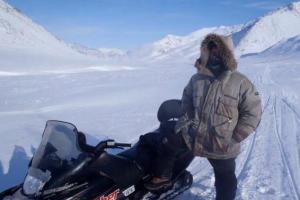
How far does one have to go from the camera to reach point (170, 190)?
13.4ft

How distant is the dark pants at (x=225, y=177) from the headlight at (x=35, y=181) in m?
1.44

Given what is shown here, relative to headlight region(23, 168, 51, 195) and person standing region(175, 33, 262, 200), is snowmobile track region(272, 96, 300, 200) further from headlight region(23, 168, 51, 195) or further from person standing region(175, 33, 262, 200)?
headlight region(23, 168, 51, 195)

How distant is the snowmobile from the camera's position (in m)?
3.06

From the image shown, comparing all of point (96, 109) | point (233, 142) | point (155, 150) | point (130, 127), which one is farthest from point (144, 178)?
point (96, 109)

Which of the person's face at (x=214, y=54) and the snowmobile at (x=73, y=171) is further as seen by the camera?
the person's face at (x=214, y=54)

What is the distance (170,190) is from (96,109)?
21.6 ft

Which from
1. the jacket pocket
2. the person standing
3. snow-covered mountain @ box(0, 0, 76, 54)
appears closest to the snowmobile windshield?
the person standing

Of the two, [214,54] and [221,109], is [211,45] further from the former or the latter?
[221,109]

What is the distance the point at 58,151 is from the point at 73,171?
26 cm

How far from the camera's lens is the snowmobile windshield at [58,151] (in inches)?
123

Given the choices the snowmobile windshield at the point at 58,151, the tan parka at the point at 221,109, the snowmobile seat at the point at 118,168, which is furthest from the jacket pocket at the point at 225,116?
the snowmobile windshield at the point at 58,151

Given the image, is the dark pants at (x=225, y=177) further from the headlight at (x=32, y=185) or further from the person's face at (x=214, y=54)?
the headlight at (x=32, y=185)

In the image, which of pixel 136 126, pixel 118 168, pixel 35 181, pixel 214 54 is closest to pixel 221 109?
pixel 214 54

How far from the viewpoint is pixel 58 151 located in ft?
10.7
